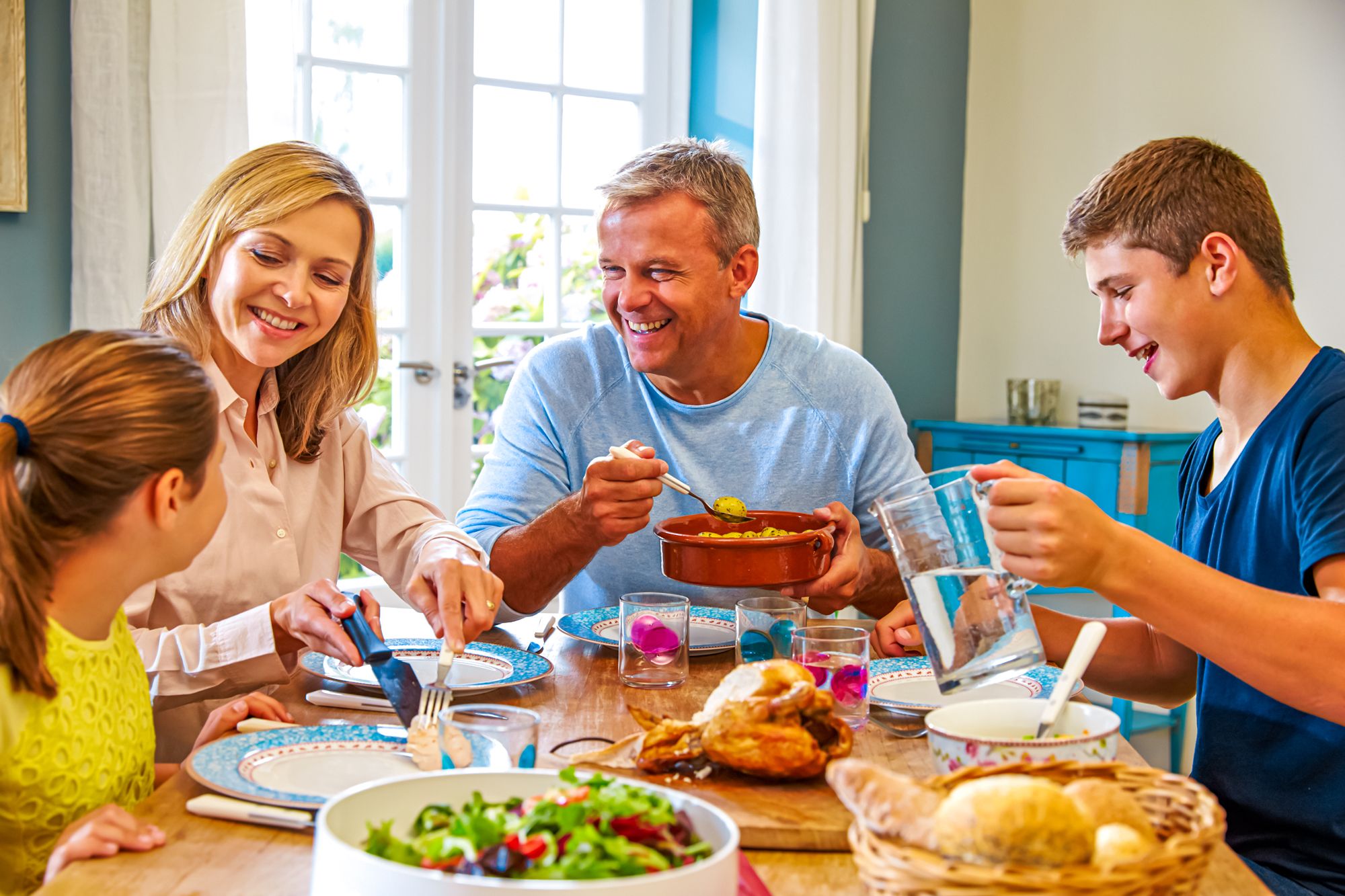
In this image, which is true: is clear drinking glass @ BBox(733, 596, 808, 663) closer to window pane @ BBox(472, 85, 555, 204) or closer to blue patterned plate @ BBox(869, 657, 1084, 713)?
blue patterned plate @ BBox(869, 657, 1084, 713)

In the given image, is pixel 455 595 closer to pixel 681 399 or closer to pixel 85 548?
pixel 85 548

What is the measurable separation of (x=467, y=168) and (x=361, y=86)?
396 millimetres

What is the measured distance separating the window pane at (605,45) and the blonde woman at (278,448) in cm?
226

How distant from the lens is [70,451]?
113 cm

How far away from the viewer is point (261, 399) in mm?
1816

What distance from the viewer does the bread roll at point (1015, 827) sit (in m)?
0.67

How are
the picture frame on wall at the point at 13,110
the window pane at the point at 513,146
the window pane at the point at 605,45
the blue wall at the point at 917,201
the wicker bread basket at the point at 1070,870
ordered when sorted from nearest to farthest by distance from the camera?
the wicker bread basket at the point at 1070,870 → the picture frame on wall at the point at 13,110 → the window pane at the point at 513,146 → the window pane at the point at 605,45 → the blue wall at the point at 917,201

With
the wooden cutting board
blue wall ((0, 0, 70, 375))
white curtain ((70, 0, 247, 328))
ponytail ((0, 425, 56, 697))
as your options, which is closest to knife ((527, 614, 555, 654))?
the wooden cutting board

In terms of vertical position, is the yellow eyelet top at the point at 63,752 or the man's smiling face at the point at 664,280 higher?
the man's smiling face at the point at 664,280

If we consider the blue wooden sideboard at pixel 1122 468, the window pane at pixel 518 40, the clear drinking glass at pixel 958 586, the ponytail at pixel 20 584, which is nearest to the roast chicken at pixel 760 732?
the clear drinking glass at pixel 958 586

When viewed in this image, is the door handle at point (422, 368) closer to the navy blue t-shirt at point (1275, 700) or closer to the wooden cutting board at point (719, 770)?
the wooden cutting board at point (719, 770)

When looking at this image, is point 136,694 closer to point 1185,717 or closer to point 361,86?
point 361,86

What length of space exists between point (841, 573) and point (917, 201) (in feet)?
9.71

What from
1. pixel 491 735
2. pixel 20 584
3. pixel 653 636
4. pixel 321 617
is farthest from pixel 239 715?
pixel 653 636
